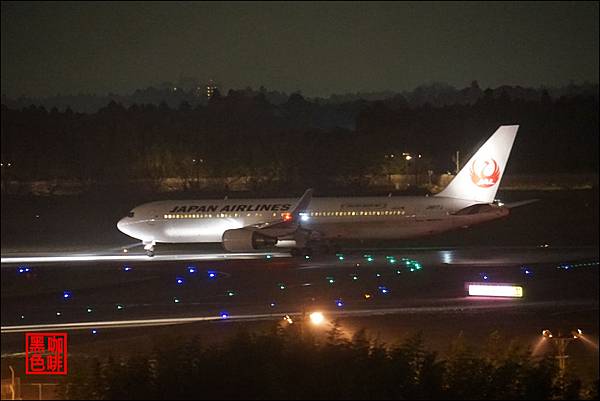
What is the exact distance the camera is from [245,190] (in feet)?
322

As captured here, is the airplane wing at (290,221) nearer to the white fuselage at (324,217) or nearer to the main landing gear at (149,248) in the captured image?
the white fuselage at (324,217)

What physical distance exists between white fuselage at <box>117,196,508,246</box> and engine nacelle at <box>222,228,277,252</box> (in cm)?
116

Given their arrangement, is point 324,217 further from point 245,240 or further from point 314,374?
point 314,374

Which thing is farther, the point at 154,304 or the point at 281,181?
the point at 281,181

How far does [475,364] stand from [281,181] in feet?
292

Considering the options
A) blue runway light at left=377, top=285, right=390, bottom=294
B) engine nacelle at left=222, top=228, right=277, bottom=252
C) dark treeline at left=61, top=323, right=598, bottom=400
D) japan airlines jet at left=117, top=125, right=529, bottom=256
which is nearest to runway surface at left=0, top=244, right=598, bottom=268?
engine nacelle at left=222, top=228, right=277, bottom=252

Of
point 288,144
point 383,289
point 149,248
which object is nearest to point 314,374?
point 383,289

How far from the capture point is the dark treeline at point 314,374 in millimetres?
16672

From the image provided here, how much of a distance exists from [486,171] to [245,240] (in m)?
12.7

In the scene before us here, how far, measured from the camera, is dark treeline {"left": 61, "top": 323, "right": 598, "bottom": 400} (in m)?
16.7

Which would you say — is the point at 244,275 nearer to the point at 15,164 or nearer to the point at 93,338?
the point at 93,338

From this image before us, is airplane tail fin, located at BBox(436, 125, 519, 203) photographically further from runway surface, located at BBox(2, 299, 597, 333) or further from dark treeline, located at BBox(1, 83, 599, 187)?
dark treeline, located at BBox(1, 83, 599, 187)

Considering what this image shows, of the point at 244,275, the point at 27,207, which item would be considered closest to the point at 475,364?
the point at 244,275

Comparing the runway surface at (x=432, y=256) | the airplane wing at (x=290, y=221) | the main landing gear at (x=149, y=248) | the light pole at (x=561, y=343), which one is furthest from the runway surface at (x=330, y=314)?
the main landing gear at (x=149, y=248)
